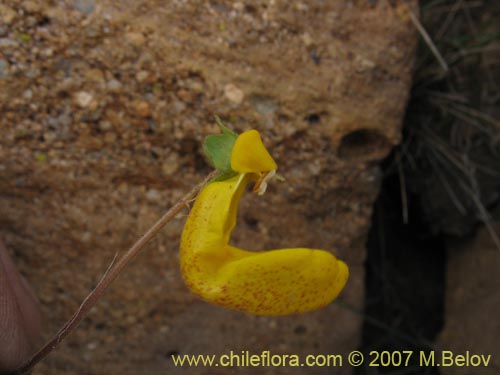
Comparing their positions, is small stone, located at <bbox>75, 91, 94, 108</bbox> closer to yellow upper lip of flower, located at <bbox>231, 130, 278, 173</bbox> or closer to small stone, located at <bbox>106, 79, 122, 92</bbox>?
small stone, located at <bbox>106, 79, 122, 92</bbox>

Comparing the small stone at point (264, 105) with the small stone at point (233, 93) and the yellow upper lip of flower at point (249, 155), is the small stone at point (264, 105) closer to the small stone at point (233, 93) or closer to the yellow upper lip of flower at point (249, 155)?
the small stone at point (233, 93)

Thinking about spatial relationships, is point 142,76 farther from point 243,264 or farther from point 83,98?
point 243,264

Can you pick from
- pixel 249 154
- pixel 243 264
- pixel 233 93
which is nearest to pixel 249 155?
pixel 249 154

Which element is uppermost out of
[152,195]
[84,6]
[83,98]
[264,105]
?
[84,6]

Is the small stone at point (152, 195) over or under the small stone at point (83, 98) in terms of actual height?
under

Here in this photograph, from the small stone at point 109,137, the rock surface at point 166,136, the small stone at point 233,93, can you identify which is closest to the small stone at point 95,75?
the rock surface at point 166,136

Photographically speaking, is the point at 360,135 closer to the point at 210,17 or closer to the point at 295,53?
the point at 295,53
